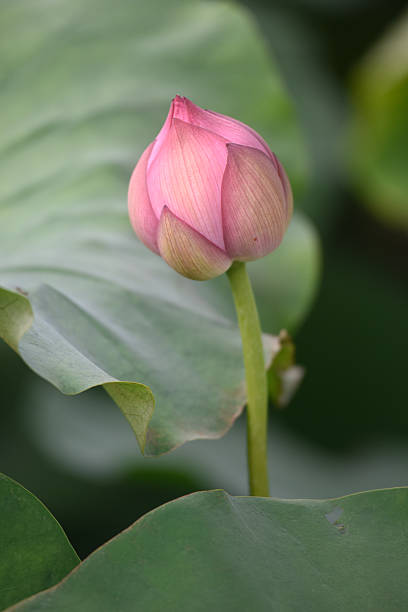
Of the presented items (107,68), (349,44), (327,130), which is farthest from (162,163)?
(349,44)

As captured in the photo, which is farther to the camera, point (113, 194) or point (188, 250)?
point (113, 194)

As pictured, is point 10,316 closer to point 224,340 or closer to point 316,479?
point 224,340

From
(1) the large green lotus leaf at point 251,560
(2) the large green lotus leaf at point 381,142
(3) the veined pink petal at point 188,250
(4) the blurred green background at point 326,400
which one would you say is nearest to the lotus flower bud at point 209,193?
(3) the veined pink petal at point 188,250

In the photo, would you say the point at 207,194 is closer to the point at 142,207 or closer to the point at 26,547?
the point at 142,207

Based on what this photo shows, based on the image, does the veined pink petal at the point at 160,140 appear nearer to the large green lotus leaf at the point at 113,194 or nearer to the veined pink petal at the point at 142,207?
the veined pink petal at the point at 142,207

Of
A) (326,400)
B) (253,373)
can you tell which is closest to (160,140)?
(253,373)

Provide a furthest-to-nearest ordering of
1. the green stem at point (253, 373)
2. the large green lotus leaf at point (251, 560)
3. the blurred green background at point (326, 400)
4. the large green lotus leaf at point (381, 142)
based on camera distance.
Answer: the large green lotus leaf at point (381, 142) < the blurred green background at point (326, 400) < the green stem at point (253, 373) < the large green lotus leaf at point (251, 560)
